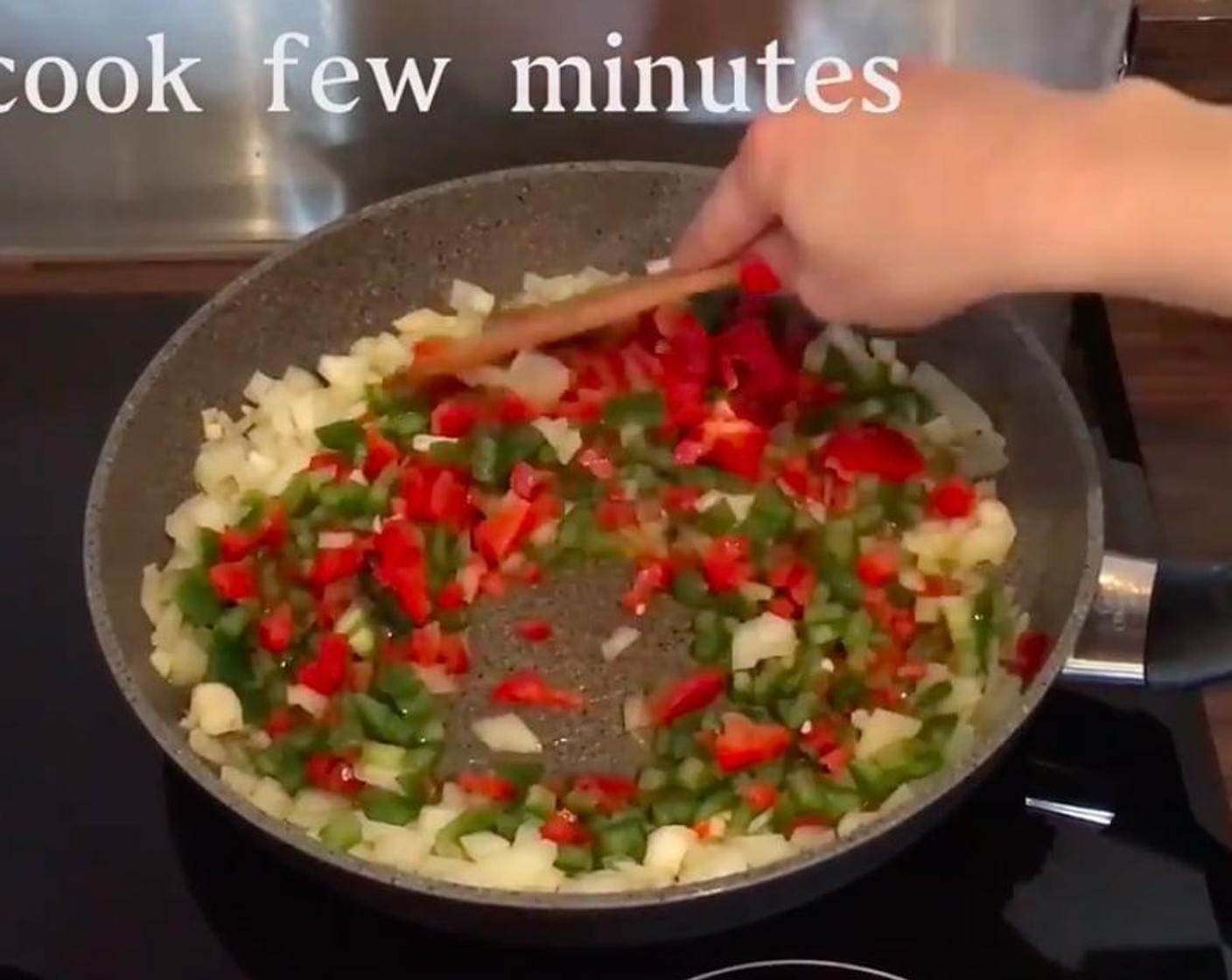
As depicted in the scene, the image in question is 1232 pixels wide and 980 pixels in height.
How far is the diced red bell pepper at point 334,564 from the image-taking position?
997mm

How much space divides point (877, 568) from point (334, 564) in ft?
1.02

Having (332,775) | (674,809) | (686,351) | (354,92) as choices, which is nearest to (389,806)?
(332,775)

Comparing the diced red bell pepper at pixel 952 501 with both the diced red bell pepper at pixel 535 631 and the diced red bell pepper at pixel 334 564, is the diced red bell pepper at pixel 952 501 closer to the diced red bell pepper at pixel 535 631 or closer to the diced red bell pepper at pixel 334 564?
the diced red bell pepper at pixel 535 631

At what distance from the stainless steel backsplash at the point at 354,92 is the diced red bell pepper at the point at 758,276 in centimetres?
25

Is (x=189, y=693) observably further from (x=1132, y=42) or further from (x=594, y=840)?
(x=1132, y=42)

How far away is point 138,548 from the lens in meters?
0.99

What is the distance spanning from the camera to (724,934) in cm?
84

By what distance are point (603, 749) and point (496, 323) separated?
283mm

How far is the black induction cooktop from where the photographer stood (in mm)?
831

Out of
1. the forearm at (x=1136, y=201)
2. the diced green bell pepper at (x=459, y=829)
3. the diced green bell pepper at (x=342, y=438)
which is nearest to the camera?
the forearm at (x=1136, y=201)

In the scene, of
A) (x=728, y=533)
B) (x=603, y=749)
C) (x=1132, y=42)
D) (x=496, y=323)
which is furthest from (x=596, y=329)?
(x=1132, y=42)

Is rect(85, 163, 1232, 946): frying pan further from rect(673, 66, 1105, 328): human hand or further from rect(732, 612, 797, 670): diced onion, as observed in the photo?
rect(673, 66, 1105, 328): human hand

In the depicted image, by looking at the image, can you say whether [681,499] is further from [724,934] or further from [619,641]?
[724,934]

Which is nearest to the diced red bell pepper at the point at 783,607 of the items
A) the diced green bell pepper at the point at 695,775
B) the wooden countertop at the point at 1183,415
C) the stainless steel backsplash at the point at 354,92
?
the diced green bell pepper at the point at 695,775
